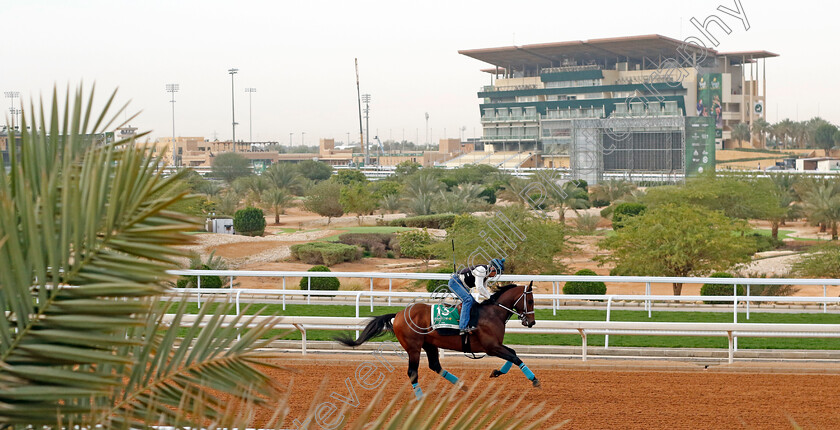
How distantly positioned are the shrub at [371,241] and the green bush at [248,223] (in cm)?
548

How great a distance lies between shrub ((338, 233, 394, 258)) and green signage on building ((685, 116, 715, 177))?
37.7 meters

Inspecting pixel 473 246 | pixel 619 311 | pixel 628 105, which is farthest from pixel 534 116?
pixel 619 311

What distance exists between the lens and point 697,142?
6738 centimetres

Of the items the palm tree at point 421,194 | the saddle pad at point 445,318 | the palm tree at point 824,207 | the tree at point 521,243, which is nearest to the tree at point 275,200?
the palm tree at point 421,194

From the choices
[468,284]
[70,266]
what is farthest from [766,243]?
[70,266]

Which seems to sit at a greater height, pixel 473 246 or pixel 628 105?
pixel 628 105

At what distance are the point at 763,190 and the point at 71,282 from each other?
4206 centimetres

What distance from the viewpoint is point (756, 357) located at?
11.4m

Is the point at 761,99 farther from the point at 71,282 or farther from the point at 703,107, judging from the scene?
the point at 71,282

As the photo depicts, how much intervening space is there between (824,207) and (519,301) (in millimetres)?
33193

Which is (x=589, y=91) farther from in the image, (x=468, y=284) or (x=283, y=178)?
(x=468, y=284)

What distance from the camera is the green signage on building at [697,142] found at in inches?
2618

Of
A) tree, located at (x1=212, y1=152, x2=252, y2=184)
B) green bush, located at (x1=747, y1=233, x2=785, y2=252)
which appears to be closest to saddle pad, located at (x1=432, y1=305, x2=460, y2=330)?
green bush, located at (x1=747, y1=233, x2=785, y2=252)

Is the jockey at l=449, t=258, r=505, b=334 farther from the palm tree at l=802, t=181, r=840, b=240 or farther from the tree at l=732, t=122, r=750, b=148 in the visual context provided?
the tree at l=732, t=122, r=750, b=148
